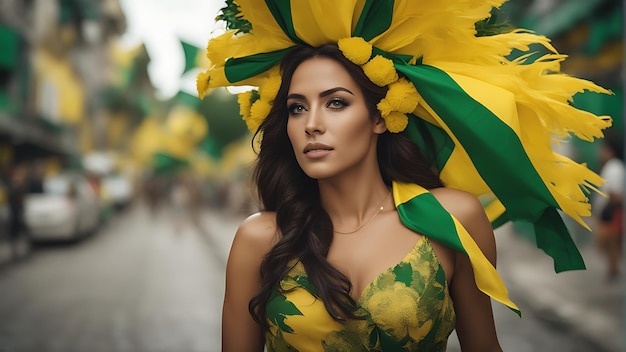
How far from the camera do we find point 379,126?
239cm

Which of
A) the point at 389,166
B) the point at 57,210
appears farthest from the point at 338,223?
the point at 57,210

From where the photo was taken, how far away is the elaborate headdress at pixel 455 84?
224cm

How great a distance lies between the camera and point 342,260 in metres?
2.31

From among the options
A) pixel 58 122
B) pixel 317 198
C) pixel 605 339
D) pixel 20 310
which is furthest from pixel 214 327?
pixel 58 122

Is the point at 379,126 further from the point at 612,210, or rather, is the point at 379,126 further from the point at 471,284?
the point at 612,210

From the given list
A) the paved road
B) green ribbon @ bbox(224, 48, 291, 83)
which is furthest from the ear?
the paved road

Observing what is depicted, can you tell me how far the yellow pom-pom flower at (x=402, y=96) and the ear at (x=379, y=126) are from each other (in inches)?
3.7

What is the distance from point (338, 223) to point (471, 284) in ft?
1.50

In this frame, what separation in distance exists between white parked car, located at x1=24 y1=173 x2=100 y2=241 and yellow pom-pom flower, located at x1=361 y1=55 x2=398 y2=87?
570 inches

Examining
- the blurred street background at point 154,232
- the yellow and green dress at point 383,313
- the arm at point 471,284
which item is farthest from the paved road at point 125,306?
the yellow and green dress at point 383,313

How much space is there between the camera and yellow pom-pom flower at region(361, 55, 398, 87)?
2.25m

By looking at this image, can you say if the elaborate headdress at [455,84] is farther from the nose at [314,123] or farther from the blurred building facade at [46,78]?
→ the blurred building facade at [46,78]

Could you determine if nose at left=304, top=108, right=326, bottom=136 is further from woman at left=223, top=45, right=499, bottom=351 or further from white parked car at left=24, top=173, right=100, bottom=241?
white parked car at left=24, top=173, right=100, bottom=241

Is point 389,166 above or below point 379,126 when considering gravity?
below
